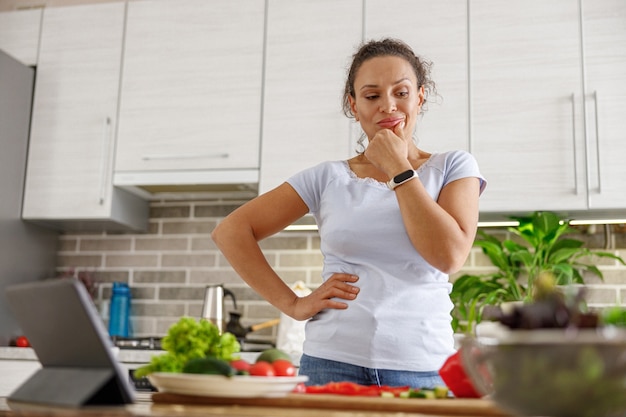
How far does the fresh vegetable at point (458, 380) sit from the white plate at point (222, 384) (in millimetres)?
285

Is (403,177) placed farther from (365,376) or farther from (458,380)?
(458,380)

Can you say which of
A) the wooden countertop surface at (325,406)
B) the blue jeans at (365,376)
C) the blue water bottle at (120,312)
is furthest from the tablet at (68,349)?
the blue water bottle at (120,312)

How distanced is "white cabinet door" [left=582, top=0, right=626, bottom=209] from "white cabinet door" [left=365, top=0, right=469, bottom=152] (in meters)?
0.48

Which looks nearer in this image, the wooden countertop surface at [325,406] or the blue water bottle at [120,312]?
the wooden countertop surface at [325,406]

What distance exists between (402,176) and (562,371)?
922 millimetres

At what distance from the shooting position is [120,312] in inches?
137

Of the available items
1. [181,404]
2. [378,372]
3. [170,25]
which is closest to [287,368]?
[181,404]

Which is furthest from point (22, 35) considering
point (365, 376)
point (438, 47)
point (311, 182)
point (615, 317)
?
point (615, 317)

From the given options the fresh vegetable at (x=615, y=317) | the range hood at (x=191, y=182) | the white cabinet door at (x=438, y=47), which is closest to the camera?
the fresh vegetable at (x=615, y=317)

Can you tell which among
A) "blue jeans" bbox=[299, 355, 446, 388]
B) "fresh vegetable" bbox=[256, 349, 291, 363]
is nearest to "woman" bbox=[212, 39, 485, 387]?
"blue jeans" bbox=[299, 355, 446, 388]

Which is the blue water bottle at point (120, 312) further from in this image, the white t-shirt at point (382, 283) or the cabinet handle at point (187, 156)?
the white t-shirt at point (382, 283)

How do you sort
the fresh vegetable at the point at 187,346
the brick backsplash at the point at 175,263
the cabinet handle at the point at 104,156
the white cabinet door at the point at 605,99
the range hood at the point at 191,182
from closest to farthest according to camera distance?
the fresh vegetable at the point at 187,346
the white cabinet door at the point at 605,99
the range hood at the point at 191,182
the cabinet handle at the point at 104,156
the brick backsplash at the point at 175,263

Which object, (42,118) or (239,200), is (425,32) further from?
(42,118)

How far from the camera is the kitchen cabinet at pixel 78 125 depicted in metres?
3.36
